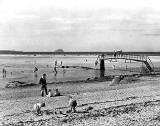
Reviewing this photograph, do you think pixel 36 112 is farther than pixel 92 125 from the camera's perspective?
Yes

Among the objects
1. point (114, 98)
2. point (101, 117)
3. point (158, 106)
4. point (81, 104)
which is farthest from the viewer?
point (114, 98)

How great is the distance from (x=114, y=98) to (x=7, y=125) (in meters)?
8.53

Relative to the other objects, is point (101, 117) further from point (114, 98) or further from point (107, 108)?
point (114, 98)

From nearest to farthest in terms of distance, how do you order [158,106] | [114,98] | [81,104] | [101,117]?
[101,117] → [158,106] → [81,104] → [114,98]

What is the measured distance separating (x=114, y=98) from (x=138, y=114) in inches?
207

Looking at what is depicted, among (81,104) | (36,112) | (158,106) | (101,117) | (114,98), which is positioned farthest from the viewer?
(114,98)

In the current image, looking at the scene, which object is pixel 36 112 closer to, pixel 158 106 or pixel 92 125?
pixel 92 125

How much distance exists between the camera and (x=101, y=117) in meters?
13.0

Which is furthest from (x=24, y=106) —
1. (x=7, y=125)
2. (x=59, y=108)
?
(x=7, y=125)

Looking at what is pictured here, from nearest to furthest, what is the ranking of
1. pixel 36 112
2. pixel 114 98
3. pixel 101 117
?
pixel 101 117 < pixel 36 112 < pixel 114 98

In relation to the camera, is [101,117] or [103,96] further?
[103,96]

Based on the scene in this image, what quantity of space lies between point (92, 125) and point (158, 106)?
204 inches

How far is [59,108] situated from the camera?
15.5 m

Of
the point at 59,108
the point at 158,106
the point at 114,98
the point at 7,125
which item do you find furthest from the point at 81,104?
the point at 7,125
